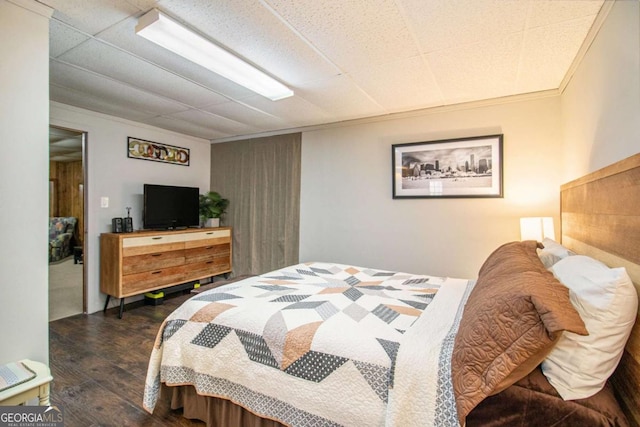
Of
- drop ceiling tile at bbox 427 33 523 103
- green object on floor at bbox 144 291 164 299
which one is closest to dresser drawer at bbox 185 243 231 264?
green object on floor at bbox 144 291 164 299

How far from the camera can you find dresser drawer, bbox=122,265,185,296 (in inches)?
135

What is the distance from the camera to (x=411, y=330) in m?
1.42

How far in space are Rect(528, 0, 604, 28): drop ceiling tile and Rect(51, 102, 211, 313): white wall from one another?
4.31 meters

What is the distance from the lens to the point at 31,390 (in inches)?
56.5

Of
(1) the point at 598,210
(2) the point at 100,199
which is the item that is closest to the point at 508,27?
(1) the point at 598,210

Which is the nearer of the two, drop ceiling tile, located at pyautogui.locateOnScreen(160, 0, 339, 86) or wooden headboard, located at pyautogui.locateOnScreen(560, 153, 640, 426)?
wooden headboard, located at pyautogui.locateOnScreen(560, 153, 640, 426)

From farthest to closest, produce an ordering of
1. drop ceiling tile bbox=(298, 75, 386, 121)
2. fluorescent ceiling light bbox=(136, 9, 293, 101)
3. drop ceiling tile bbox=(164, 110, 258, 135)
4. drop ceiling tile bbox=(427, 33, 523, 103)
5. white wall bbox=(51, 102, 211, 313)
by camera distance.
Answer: drop ceiling tile bbox=(164, 110, 258, 135)
white wall bbox=(51, 102, 211, 313)
drop ceiling tile bbox=(298, 75, 386, 121)
drop ceiling tile bbox=(427, 33, 523, 103)
fluorescent ceiling light bbox=(136, 9, 293, 101)

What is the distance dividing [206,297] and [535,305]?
1730 mm

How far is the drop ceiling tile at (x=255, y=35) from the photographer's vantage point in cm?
170

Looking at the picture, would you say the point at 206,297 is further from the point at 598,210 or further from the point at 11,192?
the point at 598,210

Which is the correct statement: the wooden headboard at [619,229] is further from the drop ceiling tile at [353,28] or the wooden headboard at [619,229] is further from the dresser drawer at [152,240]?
the dresser drawer at [152,240]

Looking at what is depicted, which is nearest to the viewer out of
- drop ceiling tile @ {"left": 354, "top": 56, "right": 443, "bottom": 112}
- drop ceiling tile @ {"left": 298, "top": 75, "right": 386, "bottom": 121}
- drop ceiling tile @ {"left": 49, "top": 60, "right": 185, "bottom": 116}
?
drop ceiling tile @ {"left": 354, "top": 56, "right": 443, "bottom": 112}

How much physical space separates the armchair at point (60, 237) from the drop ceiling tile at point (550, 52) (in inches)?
328

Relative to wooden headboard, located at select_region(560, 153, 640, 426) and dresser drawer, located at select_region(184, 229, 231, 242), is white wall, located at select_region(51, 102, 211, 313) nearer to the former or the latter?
dresser drawer, located at select_region(184, 229, 231, 242)
